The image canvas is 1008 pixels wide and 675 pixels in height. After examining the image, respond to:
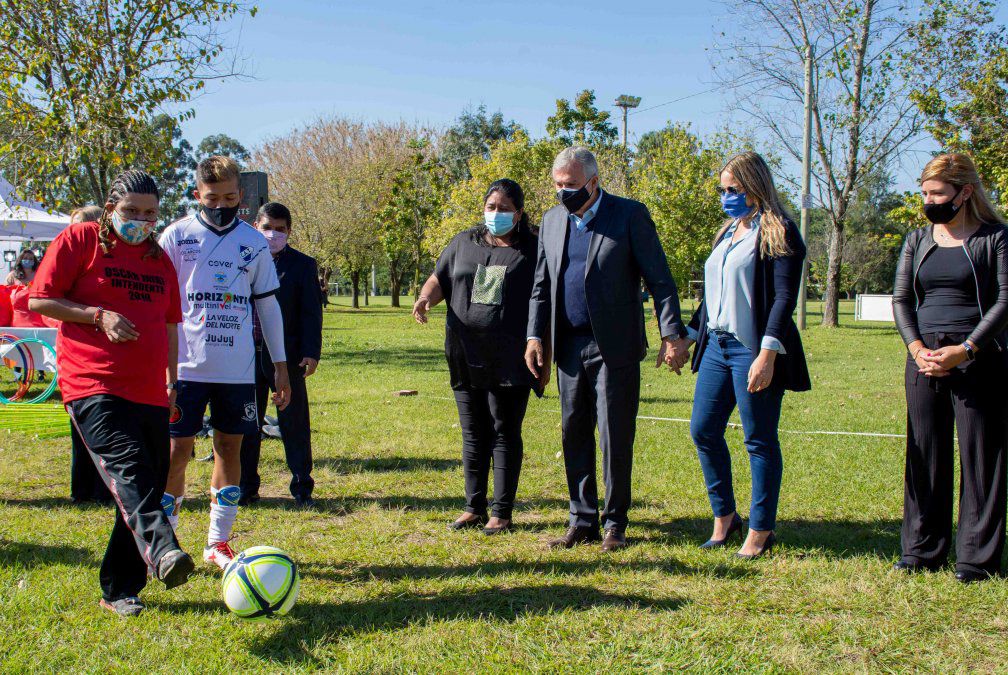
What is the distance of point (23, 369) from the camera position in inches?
417

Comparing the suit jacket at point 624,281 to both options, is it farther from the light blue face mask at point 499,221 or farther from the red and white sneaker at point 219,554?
the red and white sneaker at point 219,554

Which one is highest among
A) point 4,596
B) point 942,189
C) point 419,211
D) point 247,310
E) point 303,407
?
point 419,211

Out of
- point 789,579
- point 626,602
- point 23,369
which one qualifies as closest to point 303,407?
point 626,602

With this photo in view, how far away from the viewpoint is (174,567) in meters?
3.32

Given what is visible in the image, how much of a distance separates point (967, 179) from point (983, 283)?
524 mm

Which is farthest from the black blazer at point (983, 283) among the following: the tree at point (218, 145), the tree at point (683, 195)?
the tree at point (218, 145)

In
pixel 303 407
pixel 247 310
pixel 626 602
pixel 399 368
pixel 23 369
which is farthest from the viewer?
pixel 399 368

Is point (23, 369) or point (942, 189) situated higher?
point (942, 189)

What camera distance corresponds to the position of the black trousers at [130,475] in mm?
3521

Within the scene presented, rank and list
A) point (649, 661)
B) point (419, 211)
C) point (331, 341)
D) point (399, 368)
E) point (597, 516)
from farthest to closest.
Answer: point (419, 211) → point (331, 341) → point (399, 368) → point (597, 516) → point (649, 661)

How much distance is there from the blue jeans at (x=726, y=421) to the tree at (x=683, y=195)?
109 ft

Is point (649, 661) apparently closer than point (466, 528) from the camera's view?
Yes

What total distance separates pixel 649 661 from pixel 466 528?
213 cm

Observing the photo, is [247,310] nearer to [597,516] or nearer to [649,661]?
[597,516]
